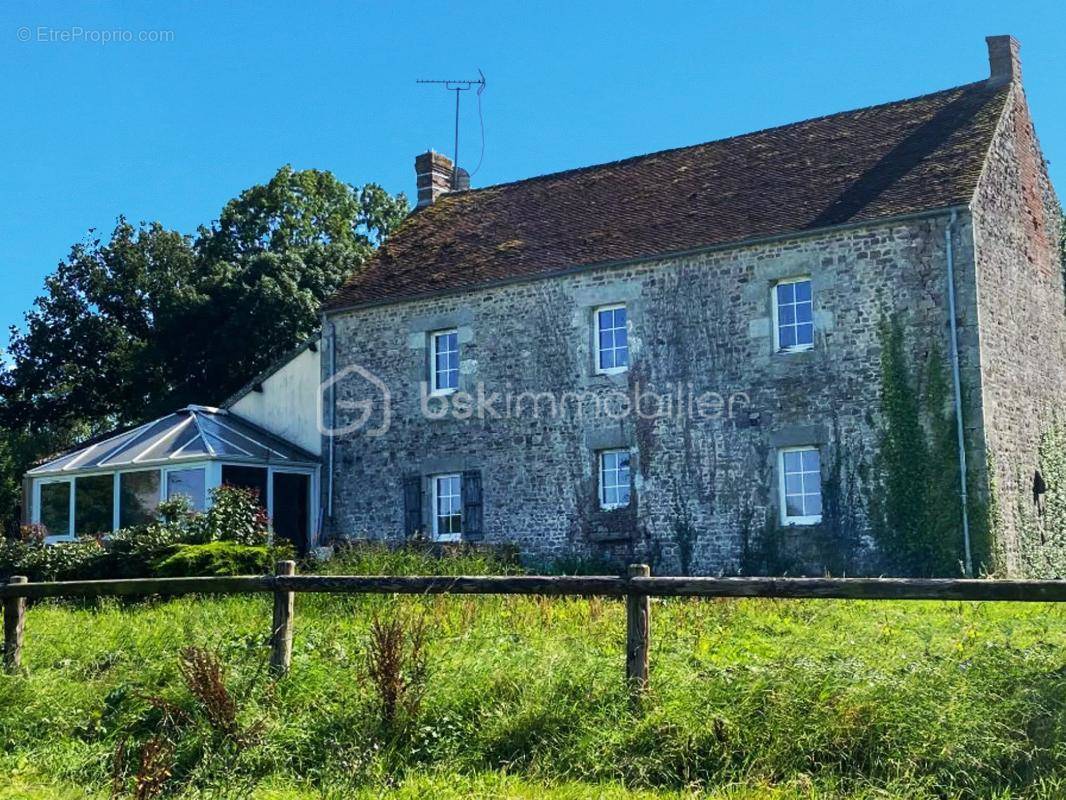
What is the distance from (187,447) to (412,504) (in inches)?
183

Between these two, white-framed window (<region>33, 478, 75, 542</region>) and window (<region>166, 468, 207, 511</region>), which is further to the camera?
white-framed window (<region>33, 478, 75, 542</region>)

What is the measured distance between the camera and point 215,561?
17453mm

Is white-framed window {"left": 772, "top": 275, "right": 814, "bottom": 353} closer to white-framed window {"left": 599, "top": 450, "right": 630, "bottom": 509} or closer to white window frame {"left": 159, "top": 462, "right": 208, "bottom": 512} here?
white-framed window {"left": 599, "top": 450, "right": 630, "bottom": 509}

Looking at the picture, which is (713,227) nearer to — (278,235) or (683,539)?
(683,539)

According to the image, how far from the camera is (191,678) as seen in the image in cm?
917

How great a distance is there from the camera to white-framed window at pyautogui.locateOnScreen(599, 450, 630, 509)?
2184 cm

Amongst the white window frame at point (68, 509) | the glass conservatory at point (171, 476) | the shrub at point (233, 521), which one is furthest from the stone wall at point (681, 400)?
the white window frame at point (68, 509)

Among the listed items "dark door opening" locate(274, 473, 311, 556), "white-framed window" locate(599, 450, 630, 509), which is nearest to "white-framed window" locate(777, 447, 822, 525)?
"white-framed window" locate(599, 450, 630, 509)

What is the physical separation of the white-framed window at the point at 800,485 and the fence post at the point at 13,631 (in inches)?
484

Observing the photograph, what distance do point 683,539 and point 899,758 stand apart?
44.2 feet

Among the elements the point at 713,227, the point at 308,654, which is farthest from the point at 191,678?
the point at 713,227

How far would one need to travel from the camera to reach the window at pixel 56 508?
26.4 metres

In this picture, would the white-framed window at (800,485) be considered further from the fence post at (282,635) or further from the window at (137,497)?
the window at (137,497)

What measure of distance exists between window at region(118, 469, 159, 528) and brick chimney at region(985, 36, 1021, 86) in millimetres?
17226
